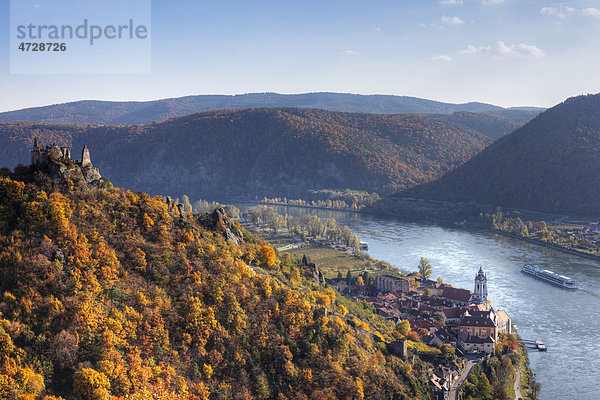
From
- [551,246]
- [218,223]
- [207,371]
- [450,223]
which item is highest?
[218,223]

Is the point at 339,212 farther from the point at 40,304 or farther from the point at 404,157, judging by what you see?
the point at 40,304

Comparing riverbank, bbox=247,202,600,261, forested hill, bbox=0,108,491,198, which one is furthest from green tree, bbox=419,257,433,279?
forested hill, bbox=0,108,491,198

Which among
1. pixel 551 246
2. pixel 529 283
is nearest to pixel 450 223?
pixel 551 246

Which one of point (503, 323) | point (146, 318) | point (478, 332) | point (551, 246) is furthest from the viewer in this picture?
point (551, 246)

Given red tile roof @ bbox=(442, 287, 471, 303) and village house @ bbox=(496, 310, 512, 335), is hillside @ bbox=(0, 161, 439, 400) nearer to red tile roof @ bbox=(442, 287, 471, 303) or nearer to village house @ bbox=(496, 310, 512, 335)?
village house @ bbox=(496, 310, 512, 335)

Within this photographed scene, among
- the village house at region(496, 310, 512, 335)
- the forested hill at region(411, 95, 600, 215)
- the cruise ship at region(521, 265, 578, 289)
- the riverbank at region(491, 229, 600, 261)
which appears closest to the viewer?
the village house at region(496, 310, 512, 335)

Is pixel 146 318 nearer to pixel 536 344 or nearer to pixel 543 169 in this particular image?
pixel 536 344
